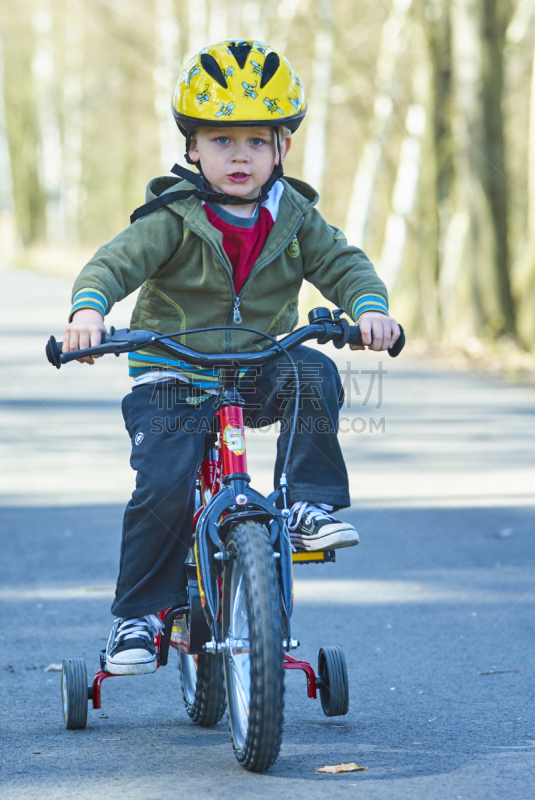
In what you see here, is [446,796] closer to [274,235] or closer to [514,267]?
[274,235]

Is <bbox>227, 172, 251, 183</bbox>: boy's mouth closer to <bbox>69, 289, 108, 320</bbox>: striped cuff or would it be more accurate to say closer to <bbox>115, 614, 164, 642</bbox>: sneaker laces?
<bbox>69, 289, 108, 320</bbox>: striped cuff

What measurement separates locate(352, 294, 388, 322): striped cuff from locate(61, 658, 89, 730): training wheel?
56.0 inches

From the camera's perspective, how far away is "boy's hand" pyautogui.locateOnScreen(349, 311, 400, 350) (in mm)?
3287

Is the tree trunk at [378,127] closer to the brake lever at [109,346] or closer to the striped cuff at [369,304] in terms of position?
the striped cuff at [369,304]

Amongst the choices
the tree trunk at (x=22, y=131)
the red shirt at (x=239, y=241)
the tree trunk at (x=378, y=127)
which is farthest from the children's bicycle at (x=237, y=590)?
the tree trunk at (x=22, y=131)

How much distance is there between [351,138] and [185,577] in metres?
35.5

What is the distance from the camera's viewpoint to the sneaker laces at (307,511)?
11.4 feet

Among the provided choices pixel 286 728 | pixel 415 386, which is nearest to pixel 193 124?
pixel 286 728

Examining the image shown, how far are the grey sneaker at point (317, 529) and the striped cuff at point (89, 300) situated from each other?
87 cm

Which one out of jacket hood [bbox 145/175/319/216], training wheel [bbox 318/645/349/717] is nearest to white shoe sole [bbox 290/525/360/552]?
training wheel [bbox 318/645/349/717]

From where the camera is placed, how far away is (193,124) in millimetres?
3457

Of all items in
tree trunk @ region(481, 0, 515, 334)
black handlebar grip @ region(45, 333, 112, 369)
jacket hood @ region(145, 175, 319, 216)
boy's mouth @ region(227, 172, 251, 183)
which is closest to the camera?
black handlebar grip @ region(45, 333, 112, 369)

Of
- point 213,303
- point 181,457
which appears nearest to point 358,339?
point 213,303

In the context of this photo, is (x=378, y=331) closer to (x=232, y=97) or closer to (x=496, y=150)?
(x=232, y=97)
